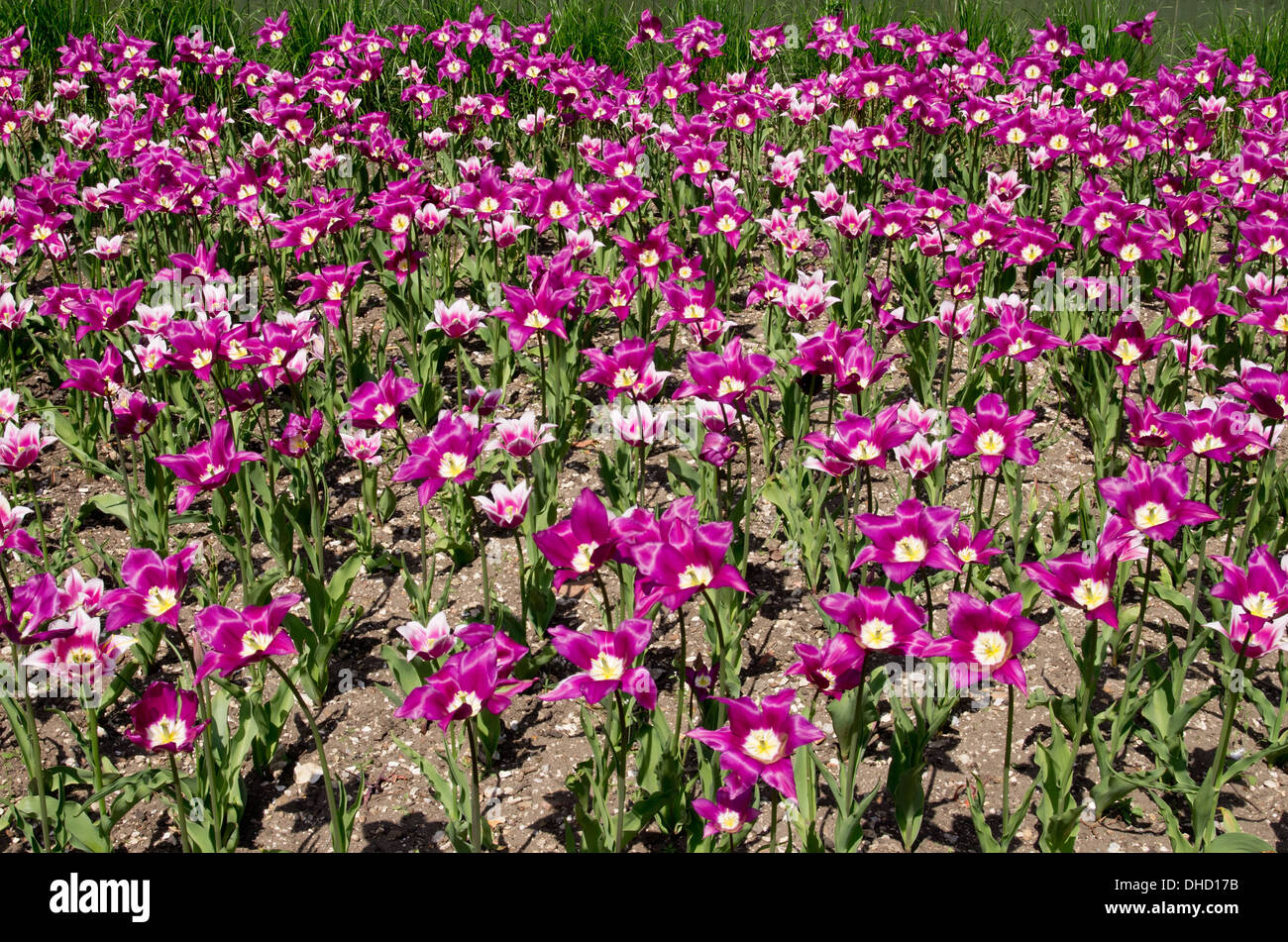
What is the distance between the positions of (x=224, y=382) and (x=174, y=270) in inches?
22.5

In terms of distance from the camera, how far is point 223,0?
9.93m

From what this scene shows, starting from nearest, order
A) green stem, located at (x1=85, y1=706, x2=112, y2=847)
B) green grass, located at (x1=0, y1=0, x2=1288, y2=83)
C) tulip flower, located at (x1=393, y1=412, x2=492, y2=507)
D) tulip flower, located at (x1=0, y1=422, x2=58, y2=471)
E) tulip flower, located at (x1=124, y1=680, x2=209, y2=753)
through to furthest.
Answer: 1. tulip flower, located at (x1=124, y1=680, x2=209, y2=753)
2. green stem, located at (x1=85, y1=706, x2=112, y2=847)
3. tulip flower, located at (x1=393, y1=412, x2=492, y2=507)
4. tulip flower, located at (x1=0, y1=422, x2=58, y2=471)
5. green grass, located at (x1=0, y1=0, x2=1288, y2=83)

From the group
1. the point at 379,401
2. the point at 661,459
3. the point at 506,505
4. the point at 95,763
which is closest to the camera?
the point at 95,763

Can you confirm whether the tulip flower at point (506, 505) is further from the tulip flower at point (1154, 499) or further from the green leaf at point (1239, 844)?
the green leaf at point (1239, 844)

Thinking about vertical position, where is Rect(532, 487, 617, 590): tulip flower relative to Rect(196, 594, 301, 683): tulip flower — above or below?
above

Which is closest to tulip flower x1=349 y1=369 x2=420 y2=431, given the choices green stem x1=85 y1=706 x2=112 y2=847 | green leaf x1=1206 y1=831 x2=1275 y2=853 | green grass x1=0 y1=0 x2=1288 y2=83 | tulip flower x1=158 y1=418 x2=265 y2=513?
tulip flower x1=158 y1=418 x2=265 y2=513

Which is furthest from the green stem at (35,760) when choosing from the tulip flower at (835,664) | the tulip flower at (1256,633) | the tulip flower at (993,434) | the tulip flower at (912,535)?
the tulip flower at (1256,633)

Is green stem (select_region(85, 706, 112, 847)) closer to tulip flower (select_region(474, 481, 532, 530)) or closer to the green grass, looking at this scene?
tulip flower (select_region(474, 481, 532, 530))

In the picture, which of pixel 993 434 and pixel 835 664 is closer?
pixel 835 664

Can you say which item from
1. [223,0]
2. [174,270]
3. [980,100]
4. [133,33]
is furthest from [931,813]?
[223,0]

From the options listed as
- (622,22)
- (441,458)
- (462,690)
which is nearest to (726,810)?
(462,690)

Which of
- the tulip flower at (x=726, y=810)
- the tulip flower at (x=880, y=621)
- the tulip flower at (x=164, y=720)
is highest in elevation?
the tulip flower at (x=880, y=621)

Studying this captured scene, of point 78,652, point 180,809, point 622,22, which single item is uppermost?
point 622,22

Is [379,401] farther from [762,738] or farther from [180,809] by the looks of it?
[762,738]
